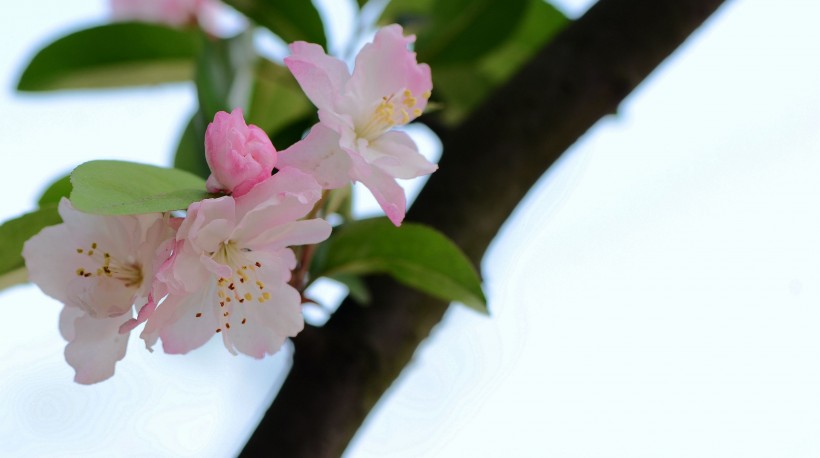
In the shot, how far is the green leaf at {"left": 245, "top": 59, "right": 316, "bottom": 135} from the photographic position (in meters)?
1.00

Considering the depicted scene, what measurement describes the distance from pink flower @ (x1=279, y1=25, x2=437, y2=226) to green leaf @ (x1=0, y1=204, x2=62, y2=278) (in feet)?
0.59

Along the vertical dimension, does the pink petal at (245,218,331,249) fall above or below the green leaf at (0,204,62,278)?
above

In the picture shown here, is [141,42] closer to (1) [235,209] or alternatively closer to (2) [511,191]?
(2) [511,191]

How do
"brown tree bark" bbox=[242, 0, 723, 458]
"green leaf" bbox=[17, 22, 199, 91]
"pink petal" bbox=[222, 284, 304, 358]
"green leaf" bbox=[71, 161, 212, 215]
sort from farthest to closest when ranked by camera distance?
"green leaf" bbox=[17, 22, 199, 91] < "brown tree bark" bbox=[242, 0, 723, 458] < "pink petal" bbox=[222, 284, 304, 358] < "green leaf" bbox=[71, 161, 212, 215]

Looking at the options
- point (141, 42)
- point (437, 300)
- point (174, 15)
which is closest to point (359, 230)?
point (437, 300)

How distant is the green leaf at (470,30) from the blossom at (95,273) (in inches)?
18.2

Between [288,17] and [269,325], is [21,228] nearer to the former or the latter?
[269,325]

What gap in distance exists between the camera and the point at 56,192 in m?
0.63

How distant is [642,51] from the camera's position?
84 cm

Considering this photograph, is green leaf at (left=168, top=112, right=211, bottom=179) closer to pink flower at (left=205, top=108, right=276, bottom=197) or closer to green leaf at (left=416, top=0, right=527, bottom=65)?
green leaf at (left=416, top=0, right=527, bottom=65)

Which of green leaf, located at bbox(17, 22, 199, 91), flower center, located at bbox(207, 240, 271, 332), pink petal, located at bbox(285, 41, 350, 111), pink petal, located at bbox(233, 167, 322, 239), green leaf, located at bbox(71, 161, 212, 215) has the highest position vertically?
pink petal, located at bbox(285, 41, 350, 111)

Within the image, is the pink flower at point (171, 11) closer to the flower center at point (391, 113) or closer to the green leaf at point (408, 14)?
the green leaf at point (408, 14)

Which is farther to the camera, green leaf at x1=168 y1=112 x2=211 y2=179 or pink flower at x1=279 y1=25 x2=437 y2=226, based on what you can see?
green leaf at x1=168 y1=112 x2=211 y2=179

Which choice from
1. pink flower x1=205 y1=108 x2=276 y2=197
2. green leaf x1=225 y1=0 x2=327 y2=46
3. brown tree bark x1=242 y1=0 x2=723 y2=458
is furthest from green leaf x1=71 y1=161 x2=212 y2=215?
green leaf x1=225 y1=0 x2=327 y2=46
